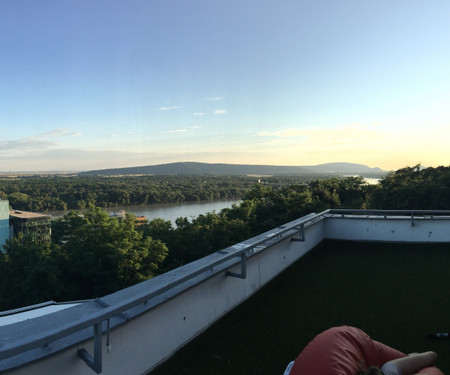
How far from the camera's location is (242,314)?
3014 millimetres

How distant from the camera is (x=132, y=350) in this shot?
199 centimetres

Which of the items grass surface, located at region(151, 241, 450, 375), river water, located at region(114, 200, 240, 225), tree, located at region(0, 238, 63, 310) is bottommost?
river water, located at region(114, 200, 240, 225)

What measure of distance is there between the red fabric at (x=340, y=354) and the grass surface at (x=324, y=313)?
573 millimetres

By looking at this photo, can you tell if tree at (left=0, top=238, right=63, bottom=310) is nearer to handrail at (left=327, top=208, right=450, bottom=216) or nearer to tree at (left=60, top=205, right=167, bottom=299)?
tree at (left=60, top=205, right=167, bottom=299)

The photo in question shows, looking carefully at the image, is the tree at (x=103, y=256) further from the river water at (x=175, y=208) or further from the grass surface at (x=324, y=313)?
the river water at (x=175, y=208)

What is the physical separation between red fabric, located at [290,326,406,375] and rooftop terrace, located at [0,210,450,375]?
605 mm

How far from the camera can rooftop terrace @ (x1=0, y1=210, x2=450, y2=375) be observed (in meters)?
1.65

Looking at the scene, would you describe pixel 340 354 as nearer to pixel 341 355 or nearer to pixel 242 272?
pixel 341 355

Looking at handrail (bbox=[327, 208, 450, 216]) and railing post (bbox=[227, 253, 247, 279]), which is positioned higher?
handrail (bbox=[327, 208, 450, 216])

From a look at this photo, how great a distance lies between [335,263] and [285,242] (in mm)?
916

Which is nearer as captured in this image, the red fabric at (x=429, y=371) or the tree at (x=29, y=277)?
the red fabric at (x=429, y=371)

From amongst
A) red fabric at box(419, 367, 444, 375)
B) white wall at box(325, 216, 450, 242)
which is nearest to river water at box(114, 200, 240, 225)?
white wall at box(325, 216, 450, 242)

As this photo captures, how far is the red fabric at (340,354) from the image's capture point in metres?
1.61

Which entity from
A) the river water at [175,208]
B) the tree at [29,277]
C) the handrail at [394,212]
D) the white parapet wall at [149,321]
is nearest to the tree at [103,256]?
the tree at [29,277]
